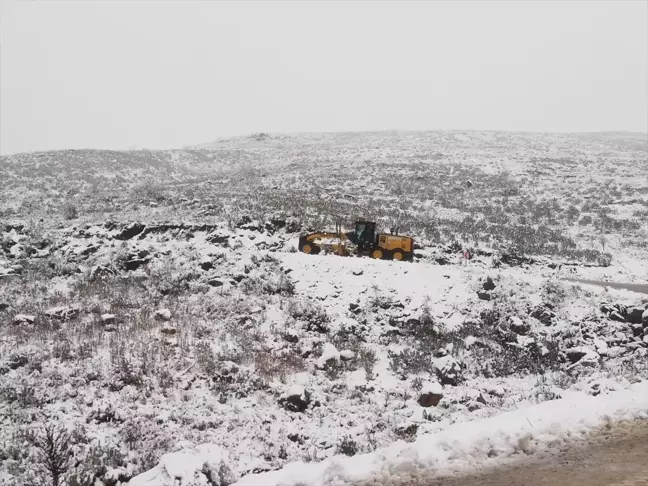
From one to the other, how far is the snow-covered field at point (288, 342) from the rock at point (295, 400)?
0.14ft

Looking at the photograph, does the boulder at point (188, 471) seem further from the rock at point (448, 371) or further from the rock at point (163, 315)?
the rock at point (163, 315)

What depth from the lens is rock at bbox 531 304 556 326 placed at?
12.4 meters

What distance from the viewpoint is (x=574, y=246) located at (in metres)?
21.9

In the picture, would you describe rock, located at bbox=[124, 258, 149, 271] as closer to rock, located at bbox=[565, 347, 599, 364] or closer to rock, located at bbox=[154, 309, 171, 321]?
rock, located at bbox=[154, 309, 171, 321]

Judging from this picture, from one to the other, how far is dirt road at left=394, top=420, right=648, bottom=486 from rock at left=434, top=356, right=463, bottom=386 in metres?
3.16

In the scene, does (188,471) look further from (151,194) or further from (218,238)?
(151,194)

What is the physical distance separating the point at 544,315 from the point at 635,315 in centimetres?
217

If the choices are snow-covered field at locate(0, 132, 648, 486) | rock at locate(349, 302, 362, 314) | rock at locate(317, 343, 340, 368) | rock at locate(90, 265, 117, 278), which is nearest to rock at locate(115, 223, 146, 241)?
snow-covered field at locate(0, 132, 648, 486)

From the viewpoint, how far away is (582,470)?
6367mm

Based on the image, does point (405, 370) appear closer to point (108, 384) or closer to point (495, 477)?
point (495, 477)

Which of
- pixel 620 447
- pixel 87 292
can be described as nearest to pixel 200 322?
pixel 87 292

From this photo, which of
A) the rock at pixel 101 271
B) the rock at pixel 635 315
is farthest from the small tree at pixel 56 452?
the rock at pixel 635 315

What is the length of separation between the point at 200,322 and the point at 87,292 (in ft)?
14.4

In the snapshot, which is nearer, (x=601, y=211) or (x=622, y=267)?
(x=622, y=267)
